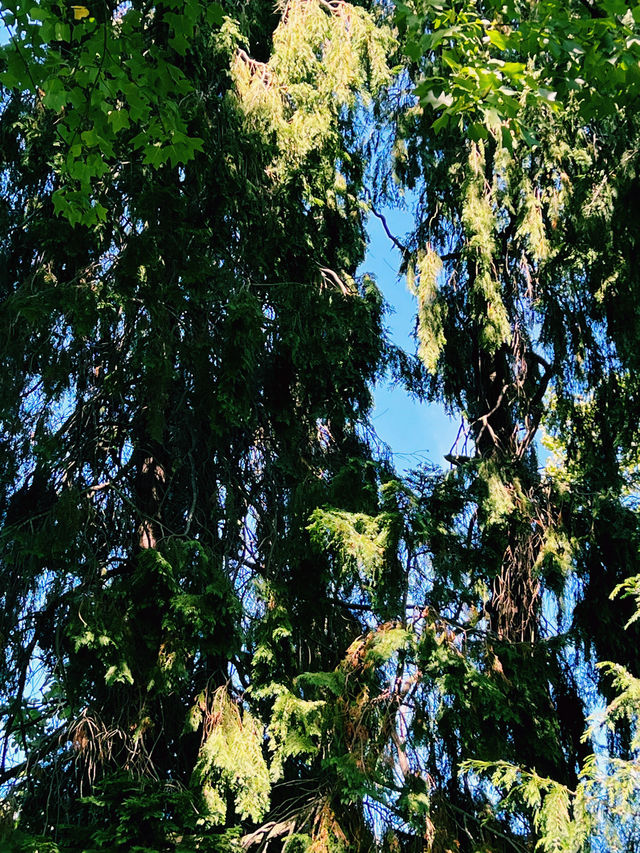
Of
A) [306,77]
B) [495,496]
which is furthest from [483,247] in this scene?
[495,496]

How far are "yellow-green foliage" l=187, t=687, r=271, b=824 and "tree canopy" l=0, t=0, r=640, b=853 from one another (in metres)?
0.02

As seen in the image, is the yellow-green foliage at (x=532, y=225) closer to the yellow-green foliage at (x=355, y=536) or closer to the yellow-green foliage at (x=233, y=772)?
the yellow-green foliage at (x=355, y=536)

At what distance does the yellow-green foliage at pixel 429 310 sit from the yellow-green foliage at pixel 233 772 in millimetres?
3231

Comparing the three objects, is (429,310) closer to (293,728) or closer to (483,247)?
(483,247)

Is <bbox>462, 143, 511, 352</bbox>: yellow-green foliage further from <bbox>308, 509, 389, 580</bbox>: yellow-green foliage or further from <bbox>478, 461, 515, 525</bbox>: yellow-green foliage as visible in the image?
<bbox>308, 509, 389, 580</bbox>: yellow-green foliage

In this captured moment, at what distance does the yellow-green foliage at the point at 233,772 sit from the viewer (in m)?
4.83

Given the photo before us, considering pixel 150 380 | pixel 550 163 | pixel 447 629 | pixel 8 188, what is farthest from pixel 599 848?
pixel 8 188

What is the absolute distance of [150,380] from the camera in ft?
18.3

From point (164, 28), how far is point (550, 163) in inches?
125

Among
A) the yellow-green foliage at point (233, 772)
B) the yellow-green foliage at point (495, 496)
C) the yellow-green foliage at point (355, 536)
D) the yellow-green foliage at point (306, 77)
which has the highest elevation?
the yellow-green foliage at point (306, 77)

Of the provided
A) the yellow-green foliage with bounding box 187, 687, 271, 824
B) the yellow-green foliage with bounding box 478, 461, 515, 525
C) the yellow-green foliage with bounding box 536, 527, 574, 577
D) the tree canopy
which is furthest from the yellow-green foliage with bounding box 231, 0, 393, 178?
the yellow-green foliage with bounding box 187, 687, 271, 824

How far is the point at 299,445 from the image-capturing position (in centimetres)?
646

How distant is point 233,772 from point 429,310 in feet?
12.8

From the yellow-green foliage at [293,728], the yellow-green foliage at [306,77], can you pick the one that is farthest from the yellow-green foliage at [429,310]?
the yellow-green foliage at [293,728]
